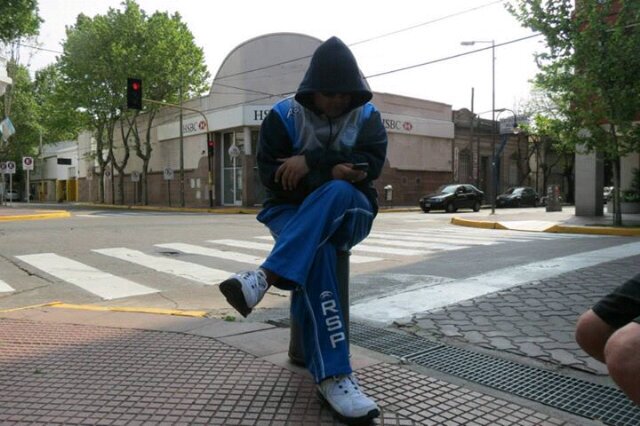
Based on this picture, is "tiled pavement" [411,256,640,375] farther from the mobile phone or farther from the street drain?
the mobile phone

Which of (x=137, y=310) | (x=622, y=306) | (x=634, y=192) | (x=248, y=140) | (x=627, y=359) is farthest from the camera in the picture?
(x=248, y=140)

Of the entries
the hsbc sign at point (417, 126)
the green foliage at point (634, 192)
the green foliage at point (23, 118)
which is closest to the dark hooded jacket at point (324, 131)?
the green foliage at point (634, 192)

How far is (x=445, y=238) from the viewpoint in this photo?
1129cm

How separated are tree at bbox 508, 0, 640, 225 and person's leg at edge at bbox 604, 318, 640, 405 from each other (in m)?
13.0

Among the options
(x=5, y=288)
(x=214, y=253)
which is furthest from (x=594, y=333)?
(x=214, y=253)

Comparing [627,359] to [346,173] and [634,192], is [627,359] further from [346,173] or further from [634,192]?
[634,192]

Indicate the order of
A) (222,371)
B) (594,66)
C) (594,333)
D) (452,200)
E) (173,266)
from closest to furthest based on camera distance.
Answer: (594,333) < (222,371) < (173,266) < (594,66) < (452,200)

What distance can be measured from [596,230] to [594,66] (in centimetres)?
384

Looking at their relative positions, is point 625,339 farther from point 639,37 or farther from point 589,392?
point 639,37

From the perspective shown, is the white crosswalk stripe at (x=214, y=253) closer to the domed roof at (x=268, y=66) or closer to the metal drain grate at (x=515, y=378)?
the metal drain grate at (x=515, y=378)

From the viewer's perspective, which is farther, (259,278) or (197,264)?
(197,264)

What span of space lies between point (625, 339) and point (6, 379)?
285cm

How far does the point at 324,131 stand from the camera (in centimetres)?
265

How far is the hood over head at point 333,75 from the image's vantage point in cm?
257
